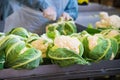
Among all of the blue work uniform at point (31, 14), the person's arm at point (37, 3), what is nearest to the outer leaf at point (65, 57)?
the person's arm at point (37, 3)

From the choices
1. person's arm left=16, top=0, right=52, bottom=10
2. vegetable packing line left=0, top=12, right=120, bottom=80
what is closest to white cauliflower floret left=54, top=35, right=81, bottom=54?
vegetable packing line left=0, top=12, right=120, bottom=80

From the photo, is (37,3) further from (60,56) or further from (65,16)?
(60,56)

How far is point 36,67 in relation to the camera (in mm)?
792

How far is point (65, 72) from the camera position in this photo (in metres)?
0.82

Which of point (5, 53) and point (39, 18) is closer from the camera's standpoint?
point (5, 53)

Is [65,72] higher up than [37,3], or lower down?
lower down

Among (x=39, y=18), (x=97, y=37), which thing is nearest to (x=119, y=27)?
(x=97, y=37)

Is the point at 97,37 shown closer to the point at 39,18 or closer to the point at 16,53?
the point at 16,53

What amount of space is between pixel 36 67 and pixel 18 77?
0.21 ft

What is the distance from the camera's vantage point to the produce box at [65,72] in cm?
77

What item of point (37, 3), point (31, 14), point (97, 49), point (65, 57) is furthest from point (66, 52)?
point (31, 14)

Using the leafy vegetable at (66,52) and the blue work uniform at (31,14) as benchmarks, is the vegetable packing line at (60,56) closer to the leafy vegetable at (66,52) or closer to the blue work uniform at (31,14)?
the leafy vegetable at (66,52)

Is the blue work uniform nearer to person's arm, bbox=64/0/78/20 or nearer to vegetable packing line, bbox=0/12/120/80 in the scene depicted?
person's arm, bbox=64/0/78/20

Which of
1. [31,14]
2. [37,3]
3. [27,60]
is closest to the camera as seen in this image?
[27,60]
